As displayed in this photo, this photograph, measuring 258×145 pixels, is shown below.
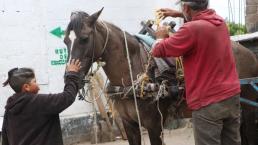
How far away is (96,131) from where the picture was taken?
8.17m

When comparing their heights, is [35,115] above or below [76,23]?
below

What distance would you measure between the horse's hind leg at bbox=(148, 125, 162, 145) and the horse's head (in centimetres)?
103

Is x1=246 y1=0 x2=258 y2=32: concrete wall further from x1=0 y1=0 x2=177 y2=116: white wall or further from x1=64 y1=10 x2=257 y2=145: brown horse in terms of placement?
x1=64 y1=10 x2=257 y2=145: brown horse

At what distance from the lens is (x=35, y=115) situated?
3396mm

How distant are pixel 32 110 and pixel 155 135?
6.13 ft

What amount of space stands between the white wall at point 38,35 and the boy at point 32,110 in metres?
4.08


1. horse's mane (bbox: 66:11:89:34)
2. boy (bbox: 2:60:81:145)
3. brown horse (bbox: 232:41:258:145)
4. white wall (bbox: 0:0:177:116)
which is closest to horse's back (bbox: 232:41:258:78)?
brown horse (bbox: 232:41:258:145)

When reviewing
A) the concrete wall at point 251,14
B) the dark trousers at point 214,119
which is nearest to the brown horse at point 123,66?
the dark trousers at point 214,119

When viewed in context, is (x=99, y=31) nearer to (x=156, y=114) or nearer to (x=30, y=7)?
(x=156, y=114)

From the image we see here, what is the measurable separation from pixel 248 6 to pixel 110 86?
14.9 ft

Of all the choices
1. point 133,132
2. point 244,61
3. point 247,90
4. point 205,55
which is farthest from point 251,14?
point 205,55

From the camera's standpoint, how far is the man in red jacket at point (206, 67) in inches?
137

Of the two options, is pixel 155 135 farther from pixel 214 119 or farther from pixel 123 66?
pixel 214 119

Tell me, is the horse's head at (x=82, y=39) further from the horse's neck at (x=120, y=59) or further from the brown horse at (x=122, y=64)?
the horse's neck at (x=120, y=59)
